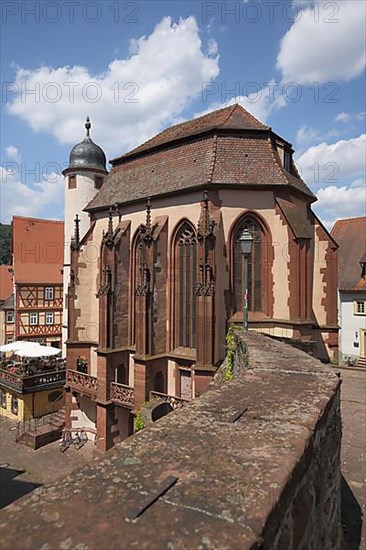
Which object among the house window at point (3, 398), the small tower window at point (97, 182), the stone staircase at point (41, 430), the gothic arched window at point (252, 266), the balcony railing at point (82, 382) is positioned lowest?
the stone staircase at point (41, 430)

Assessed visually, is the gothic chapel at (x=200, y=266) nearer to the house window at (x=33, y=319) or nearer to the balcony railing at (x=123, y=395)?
the balcony railing at (x=123, y=395)

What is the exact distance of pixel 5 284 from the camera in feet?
139

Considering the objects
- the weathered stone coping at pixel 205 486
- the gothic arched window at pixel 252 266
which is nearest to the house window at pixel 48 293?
the gothic arched window at pixel 252 266

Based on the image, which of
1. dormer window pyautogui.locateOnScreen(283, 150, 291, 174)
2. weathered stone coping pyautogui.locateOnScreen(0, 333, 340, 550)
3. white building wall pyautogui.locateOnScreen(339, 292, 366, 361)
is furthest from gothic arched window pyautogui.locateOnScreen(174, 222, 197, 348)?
white building wall pyautogui.locateOnScreen(339, 292, 366, 361)

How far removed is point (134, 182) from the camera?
1894 cm

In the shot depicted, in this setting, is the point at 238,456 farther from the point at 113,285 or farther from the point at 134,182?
the point at 134,182

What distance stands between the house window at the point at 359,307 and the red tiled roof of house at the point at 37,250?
1012 inches

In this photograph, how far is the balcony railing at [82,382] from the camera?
1795 centimetres

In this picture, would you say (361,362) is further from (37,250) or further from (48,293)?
(37,250)

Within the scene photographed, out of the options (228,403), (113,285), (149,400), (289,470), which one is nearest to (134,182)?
(113,285)

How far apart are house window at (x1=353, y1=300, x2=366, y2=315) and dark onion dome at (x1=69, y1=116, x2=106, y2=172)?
2095 centimetres

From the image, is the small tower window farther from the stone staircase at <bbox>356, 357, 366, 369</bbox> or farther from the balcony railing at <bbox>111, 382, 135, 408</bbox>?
the stone staircase at <bbox>356, 357, 366, 369</bbox>

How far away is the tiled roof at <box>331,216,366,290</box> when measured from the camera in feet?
98.4

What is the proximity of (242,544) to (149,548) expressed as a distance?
15.5 inches
